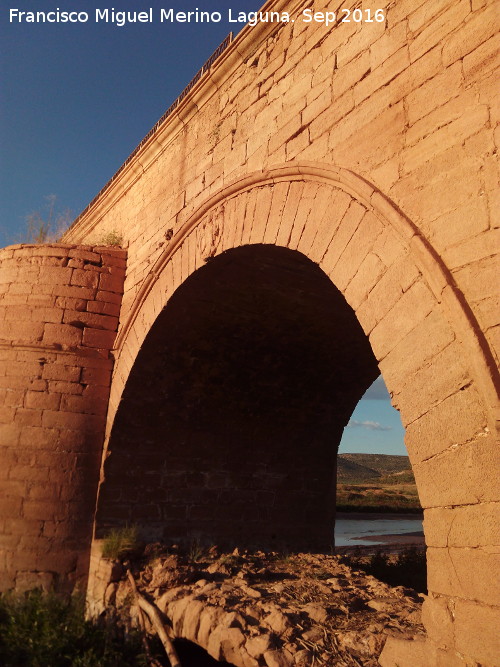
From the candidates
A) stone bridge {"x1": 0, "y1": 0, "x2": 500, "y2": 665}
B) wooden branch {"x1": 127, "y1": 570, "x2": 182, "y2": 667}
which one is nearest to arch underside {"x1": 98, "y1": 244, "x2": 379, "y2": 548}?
stone bridge {"x1": 0, "y1": 0, "x2": 500, "y2": 665}

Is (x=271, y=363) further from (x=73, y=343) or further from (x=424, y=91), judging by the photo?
(x=424, y=91)

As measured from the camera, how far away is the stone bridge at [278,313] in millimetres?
2375

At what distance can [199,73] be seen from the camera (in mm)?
5730

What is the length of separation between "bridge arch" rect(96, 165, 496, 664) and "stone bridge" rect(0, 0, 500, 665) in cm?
1

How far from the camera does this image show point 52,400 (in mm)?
6281

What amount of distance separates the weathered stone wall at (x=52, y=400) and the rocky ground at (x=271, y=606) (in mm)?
833

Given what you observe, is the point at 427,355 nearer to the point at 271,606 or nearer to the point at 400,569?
the point at 271,606

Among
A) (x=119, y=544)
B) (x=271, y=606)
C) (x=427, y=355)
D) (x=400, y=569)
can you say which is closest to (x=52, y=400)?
(x=119, y=544)

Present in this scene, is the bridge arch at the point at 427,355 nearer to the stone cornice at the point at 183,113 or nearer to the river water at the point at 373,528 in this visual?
the stone cornice at the point at 183,113

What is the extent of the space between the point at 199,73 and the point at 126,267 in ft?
8.07

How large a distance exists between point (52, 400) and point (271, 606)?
10.9ft

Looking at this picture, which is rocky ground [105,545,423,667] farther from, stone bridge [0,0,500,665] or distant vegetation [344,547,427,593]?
distant vegetation [344,547,427,593]

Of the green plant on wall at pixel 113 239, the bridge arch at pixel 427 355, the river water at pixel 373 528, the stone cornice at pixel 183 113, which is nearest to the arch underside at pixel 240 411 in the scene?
A: the bridge arch at pixel 427 355

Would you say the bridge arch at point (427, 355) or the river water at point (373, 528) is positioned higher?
the bridge arch at point (427, 355)
